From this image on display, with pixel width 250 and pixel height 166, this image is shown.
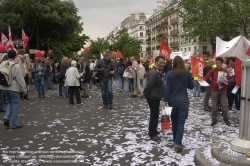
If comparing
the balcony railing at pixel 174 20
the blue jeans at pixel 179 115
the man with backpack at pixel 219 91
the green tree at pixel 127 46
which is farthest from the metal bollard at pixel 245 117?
the balcony railing at pixel 174 20

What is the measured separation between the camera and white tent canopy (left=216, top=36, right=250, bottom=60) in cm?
756

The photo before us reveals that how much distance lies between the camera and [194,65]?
42.4ft

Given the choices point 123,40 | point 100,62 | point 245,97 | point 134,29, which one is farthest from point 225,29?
point 134,29

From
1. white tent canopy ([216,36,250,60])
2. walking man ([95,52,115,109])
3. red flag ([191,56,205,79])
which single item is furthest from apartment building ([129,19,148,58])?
white tent canopy ([216,36,250,60])

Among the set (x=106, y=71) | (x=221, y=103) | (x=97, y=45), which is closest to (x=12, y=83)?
(x=106, y=71)

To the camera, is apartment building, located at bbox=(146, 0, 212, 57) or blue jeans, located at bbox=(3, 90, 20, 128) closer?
blue jeans, located at bbox=(3, 90, 20, 128)

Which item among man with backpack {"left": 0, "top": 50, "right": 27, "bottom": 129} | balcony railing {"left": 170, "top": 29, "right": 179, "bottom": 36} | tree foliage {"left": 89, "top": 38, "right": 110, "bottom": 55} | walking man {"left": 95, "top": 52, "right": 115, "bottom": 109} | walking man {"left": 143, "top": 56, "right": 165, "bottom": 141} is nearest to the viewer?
walking man {"left": 143, "top": 56, "right": 165, "bottom": 141}

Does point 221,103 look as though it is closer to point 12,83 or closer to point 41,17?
point 12,83

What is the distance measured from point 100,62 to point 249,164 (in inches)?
265

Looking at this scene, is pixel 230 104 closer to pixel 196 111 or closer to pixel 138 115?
pixel 196 111

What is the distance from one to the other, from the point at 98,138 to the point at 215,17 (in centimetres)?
4545

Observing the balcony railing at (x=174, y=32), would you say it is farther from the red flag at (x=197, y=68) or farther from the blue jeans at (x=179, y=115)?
the blue jeans at (x=179, y=115)

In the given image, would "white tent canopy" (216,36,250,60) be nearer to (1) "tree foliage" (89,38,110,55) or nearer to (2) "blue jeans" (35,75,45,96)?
(2) "blue jeans" (35,75,45,96)

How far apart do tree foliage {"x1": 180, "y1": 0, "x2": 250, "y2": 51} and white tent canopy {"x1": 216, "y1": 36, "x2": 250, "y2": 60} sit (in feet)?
134
